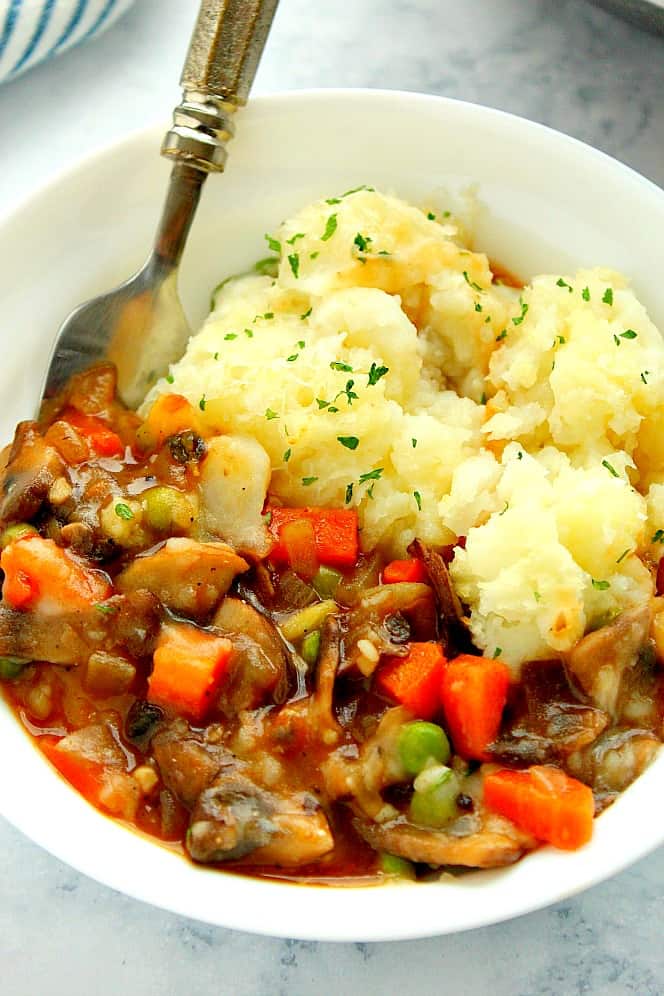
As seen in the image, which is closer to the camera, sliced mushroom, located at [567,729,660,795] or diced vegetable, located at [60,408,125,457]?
sliced mushroom, located at [567,729,660,795]

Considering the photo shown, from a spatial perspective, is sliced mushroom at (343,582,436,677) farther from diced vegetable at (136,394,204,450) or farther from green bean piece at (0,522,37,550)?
green bean piece at (0,522,37,550)

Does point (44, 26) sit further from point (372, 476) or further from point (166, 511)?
point (372, 476)

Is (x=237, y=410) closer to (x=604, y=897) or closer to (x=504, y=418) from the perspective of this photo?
(x=504, y=418)

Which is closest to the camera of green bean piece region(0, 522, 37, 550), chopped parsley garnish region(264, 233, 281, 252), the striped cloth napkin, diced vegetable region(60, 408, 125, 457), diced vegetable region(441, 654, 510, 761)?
diced vegetable region(441, 654, 510, 761)

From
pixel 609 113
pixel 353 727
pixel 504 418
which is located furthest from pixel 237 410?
pixel 609 113

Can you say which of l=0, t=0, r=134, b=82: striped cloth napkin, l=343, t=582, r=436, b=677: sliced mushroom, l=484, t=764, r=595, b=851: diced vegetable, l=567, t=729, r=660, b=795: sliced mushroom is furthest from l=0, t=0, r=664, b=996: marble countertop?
l=567, t=729, r=660, b=795: sliced mushroom

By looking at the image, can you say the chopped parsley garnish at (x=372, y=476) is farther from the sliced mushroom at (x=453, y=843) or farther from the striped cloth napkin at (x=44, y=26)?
the striped cloth napkin at (x=44, y=26)
